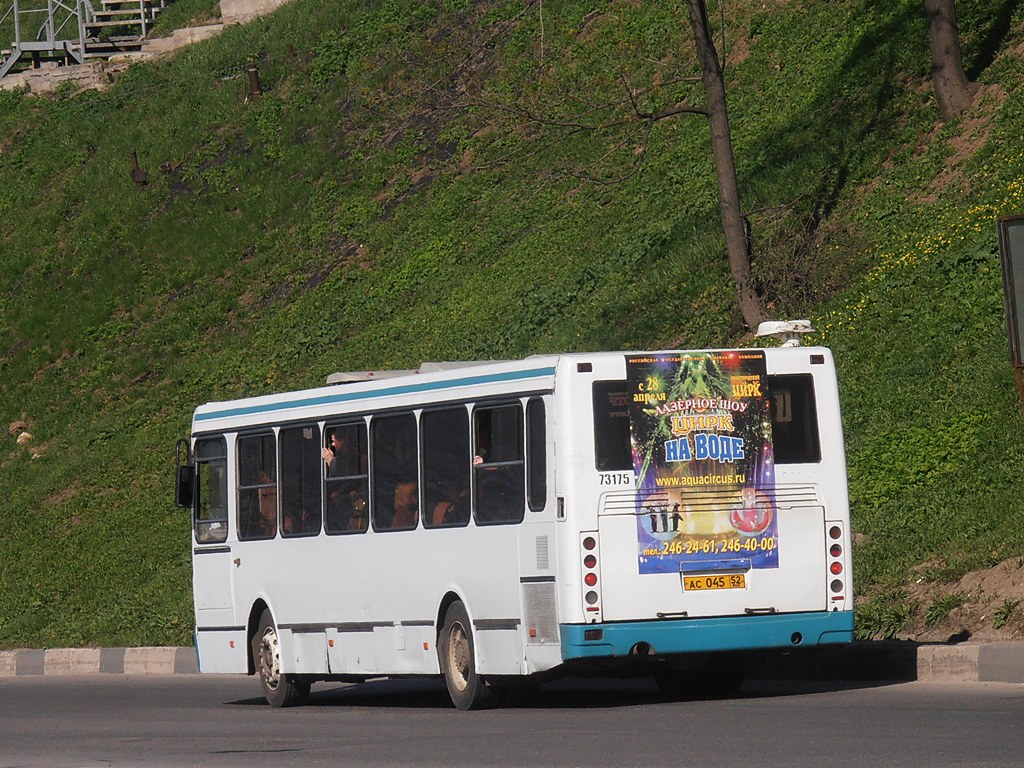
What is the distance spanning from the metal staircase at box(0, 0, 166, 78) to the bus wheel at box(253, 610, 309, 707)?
33.6m

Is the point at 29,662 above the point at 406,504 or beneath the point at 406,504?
beneath

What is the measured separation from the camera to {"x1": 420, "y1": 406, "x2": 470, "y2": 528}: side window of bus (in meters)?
14.0

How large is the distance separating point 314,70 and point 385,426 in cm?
2686

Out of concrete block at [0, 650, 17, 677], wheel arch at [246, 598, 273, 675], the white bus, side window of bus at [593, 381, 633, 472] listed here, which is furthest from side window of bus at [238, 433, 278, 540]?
concrete block at [0, 650, 17, 677]

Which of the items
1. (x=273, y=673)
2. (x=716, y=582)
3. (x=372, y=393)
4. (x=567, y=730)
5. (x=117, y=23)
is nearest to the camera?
(x=567, y=730)

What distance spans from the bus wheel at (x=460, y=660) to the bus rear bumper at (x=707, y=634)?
1.25 m

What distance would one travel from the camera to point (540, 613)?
13.0 m

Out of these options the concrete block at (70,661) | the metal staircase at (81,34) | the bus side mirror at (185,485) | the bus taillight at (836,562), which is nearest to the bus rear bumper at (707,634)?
the bus taillight at (836,562)

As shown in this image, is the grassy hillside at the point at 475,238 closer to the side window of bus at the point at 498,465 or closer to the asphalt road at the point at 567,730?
the asphalt road at the point at 567,730

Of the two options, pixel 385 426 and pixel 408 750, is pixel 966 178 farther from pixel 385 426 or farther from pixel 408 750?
pixel 408 750

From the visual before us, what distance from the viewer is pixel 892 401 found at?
19625mm

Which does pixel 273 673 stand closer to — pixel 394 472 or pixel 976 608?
pixel 394 472

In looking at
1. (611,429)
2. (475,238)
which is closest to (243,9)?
(475,238)

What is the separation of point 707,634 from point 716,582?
38 cm
